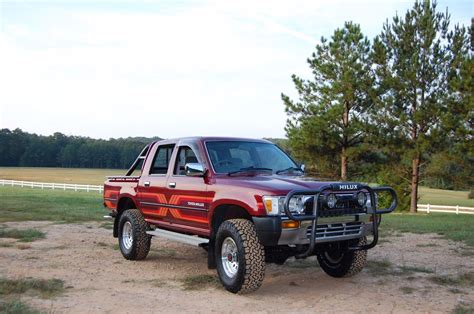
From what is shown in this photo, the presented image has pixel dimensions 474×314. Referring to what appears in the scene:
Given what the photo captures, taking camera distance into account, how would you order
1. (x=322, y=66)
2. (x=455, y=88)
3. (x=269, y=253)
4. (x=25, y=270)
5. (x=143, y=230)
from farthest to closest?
(x=322, y=66) < (x=455, y=88) < (x=143, y=230) < (x=25, y=270) < (x=269, y=253)

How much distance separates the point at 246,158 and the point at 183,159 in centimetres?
106

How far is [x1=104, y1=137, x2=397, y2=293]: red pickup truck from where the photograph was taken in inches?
250

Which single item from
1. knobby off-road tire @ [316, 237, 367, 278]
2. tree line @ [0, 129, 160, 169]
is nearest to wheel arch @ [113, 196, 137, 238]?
knobby off-road tire @ [316, 237, 367, 278]

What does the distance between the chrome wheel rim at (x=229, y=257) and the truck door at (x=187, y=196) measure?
535 millimetres

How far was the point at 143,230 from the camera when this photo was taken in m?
9.02

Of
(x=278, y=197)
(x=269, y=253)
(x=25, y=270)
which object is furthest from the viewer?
(x=25, y=270)

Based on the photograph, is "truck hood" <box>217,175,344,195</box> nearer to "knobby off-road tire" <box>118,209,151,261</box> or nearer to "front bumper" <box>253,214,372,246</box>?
"front bumper" <box>253,214,372,246</box>

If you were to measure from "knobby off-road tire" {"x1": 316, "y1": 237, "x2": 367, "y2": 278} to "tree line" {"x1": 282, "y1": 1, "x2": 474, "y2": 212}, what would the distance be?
19.5 metres

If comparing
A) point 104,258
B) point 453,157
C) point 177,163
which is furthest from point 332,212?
point 453,157

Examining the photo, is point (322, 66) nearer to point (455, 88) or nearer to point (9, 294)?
point (455, 88)

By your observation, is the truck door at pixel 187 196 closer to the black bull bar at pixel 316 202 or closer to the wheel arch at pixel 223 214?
the wheel arch at pixel 223 214

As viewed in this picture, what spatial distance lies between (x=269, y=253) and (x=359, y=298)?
1253 mm

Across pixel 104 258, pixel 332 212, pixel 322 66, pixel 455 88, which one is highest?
pixel 322 66

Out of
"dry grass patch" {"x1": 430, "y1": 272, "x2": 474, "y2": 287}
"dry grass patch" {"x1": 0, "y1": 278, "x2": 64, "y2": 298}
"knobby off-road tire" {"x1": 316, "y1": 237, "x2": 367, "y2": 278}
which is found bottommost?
"dry grass patch" {"x1": 0, "y1": 278, "x2": 64, "y2": 298}
